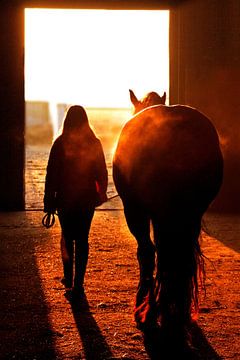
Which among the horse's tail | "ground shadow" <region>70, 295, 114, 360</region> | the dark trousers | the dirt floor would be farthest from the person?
the horse's tail

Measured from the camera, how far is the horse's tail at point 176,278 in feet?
11.6

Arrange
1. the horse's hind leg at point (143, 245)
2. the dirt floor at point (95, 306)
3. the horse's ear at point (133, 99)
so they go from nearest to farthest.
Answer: the dirt floor at point (95, 306)
the horse's hind leg at point (143, 245)
the horse's ear at point (133, 99)

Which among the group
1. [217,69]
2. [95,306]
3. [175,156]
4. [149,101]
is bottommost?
[95,306]

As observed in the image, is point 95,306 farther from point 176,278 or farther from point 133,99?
point 133,99

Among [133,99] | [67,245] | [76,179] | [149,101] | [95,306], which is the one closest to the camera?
[149,101]

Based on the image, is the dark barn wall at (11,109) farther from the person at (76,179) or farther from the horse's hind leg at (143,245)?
the horse's hind leg at (143,245)

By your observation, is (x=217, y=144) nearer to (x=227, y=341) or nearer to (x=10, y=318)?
(x=227, y=341)

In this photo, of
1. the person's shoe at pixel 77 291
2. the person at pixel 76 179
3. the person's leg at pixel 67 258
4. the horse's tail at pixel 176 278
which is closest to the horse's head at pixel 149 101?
the person at pixel 76 179

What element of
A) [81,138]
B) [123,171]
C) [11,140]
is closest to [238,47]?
[11,140]

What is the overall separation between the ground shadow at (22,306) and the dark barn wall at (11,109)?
102 inches

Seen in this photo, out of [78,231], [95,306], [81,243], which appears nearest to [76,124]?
[78,231]

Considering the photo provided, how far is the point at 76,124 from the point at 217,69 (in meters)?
5.78

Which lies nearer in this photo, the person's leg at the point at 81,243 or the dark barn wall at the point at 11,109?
the person's leg at the point at 81,243

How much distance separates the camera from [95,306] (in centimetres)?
444
